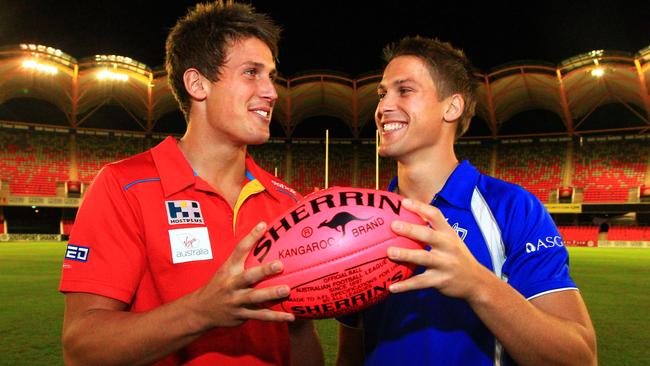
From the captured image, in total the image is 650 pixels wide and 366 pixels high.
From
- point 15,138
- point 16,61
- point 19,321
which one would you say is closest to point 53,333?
point 19,321

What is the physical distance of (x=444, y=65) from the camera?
2.62 meters

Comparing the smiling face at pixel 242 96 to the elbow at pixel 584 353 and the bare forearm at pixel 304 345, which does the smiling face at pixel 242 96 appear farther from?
the elbow at pixel 584 353

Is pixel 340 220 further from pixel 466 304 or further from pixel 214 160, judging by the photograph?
pixel 214 160

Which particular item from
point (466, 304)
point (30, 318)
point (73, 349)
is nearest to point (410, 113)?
point (466, 304)

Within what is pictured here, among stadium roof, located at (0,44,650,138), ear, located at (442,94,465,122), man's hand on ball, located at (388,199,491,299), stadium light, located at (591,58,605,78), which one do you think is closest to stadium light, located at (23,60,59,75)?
stadium roof, located at (0,44,650,138)

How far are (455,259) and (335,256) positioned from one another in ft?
1.49

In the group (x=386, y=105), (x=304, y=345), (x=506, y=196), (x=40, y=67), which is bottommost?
(x=304, y=345)

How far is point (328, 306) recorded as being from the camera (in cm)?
179

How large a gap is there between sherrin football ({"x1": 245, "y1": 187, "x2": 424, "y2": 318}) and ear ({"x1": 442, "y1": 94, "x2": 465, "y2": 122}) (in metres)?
1.02

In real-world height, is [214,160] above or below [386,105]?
below

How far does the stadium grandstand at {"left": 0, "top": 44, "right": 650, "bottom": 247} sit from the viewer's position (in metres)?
31.8

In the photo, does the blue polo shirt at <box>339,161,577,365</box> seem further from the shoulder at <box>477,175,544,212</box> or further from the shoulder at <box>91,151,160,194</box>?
the shoulder at <box>91,151,160,194</box>

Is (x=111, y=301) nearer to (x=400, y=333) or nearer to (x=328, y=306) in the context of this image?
(x=328, y=306)

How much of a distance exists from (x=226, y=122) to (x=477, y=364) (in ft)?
5.29
